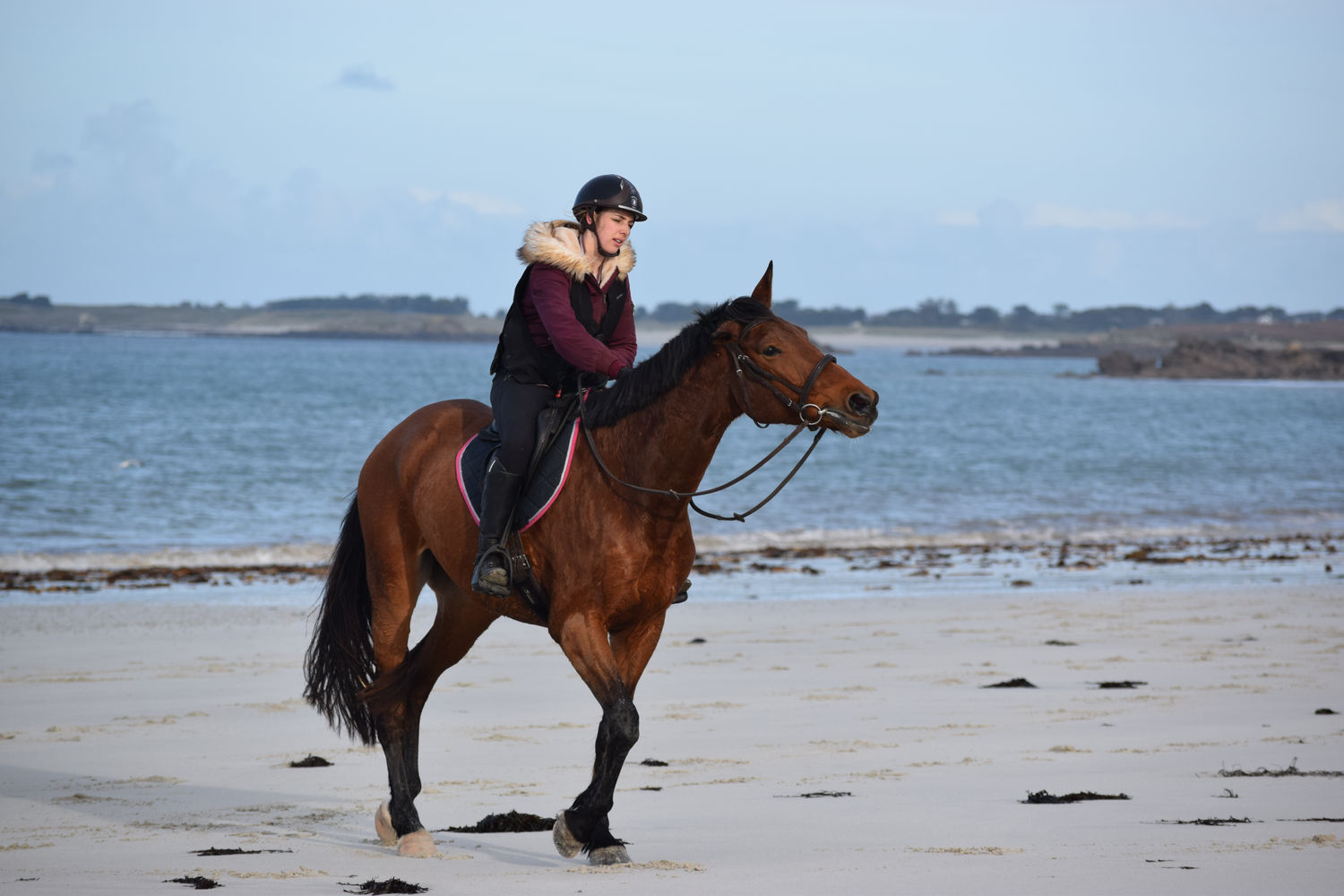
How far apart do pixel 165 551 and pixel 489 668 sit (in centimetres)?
928

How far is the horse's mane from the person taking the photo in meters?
4.70

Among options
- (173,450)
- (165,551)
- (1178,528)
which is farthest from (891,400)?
Answer: (165,551)

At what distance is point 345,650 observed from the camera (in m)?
5.95

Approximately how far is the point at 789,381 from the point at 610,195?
3.84ft

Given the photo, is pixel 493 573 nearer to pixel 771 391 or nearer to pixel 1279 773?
pixel 771 391

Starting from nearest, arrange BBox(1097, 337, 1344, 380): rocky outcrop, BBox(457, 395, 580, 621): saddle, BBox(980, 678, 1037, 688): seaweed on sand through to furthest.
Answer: BBox(457, 395, 580, 621): saddle
BBox(980, 678, 1037, 688): seaweed on sand
BBox(1097, 337, 1344, 380): rocky outcrop

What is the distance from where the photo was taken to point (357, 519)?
6.15 metres

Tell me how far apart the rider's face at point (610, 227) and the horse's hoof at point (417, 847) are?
2488mm

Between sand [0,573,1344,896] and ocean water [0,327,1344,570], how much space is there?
2.39 metres

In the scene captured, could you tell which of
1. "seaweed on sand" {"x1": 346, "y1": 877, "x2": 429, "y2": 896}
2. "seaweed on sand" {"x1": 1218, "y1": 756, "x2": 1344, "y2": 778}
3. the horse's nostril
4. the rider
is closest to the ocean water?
"seaweed on sand" {"x1": 1218, "y1": 756, "x2": 1344, "y2": 778}

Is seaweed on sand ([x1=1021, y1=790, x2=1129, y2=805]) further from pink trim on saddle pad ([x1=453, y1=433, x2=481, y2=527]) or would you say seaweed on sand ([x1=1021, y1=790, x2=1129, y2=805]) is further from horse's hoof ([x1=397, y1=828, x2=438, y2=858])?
pink trim on saddle pad ([x1=453, y1=433, x2=481, y2=527])

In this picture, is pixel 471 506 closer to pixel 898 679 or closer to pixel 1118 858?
pixel 1118 858

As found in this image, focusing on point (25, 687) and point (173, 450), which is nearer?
point (25, 687)

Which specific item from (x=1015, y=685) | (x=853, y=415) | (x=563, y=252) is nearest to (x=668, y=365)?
(x=563, y=252)
